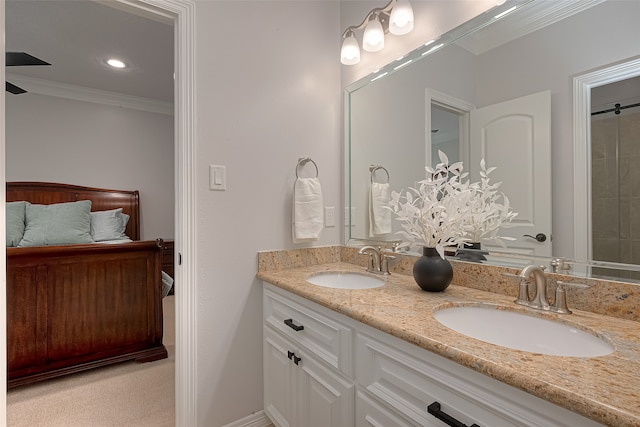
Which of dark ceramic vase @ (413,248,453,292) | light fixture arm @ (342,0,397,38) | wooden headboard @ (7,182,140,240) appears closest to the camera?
dark ceramic vase @ (413,248,453,292)

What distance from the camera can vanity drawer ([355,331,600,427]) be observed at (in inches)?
22.2

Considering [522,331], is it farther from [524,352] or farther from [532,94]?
[532,94]

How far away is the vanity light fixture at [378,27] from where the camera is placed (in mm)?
1396

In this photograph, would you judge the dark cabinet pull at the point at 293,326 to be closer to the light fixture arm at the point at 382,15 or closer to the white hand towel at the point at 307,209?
the white hand towel at the point at 307,209

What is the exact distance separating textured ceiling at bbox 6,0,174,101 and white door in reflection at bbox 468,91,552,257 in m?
1.92

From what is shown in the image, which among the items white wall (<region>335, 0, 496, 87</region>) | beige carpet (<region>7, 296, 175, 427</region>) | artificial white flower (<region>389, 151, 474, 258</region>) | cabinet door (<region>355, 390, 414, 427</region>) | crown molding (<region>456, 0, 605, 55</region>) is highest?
white wall (<region>335, 0, 496, 87</region>)

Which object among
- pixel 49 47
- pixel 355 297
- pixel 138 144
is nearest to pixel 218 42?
pixel 355 297

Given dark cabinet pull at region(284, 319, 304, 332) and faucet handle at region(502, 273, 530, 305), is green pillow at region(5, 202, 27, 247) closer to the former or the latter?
dark cabinet pull at region(284, 319, 304, 332)

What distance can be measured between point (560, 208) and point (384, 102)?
3.24 ft

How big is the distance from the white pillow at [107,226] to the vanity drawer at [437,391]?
3.68 m

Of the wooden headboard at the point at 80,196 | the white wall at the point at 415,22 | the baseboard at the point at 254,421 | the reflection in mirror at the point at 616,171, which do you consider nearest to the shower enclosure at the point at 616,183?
the reflection in mirror at the point at 616,171

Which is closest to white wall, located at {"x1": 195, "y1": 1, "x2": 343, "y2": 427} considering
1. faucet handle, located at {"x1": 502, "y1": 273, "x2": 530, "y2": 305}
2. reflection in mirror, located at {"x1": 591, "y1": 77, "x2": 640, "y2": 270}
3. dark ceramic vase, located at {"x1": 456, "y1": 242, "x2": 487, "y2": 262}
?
dark ceramic vase, located at {"x1": 456, "y1": 242, "x2": 487, "y2": 262}

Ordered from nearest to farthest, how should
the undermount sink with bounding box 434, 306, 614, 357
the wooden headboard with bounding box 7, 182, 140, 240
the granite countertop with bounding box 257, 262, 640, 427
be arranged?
the granite countertop with bounding box 257, 262, 640, 427, the undermount sink with bounding box 434, 306, 614, 357, the wooden headboard with bounding box 7, 182, 140, 240

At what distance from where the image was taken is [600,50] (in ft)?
3.05
